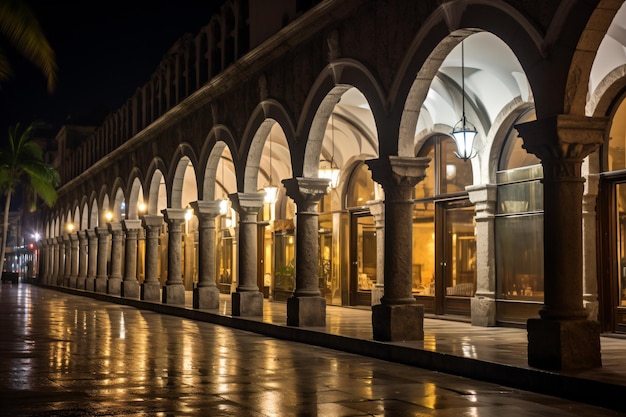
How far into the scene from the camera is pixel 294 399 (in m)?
9.00

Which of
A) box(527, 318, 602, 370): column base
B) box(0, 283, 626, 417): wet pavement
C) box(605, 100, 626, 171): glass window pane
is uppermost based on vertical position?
box(605, 100, 626, 171): glass window pane

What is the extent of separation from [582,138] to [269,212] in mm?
19759

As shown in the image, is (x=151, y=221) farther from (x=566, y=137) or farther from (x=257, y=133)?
(x=566, y=137)

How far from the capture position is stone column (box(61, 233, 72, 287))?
48.5 meters

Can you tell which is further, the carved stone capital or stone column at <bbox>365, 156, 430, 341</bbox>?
stone column at <bbox>365, 156, 430, 341</bbox>

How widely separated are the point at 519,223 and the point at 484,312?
1914 mm

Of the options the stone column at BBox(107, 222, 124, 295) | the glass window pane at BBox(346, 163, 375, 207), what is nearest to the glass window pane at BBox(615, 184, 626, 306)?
the glass window pane at BBox(346, 163, 375, 207)

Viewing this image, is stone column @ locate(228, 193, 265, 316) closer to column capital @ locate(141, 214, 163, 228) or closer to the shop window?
the shop window

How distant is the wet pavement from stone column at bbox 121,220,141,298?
15702mm

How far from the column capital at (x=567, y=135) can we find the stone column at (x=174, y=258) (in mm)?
17046

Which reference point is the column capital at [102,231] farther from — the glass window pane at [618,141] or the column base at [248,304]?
the glass window pane at [618,141]

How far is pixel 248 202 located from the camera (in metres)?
20.6

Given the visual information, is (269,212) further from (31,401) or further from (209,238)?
(31,401)

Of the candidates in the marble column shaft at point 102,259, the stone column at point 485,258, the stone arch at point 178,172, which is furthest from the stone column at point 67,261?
the stone column at point 485,258
